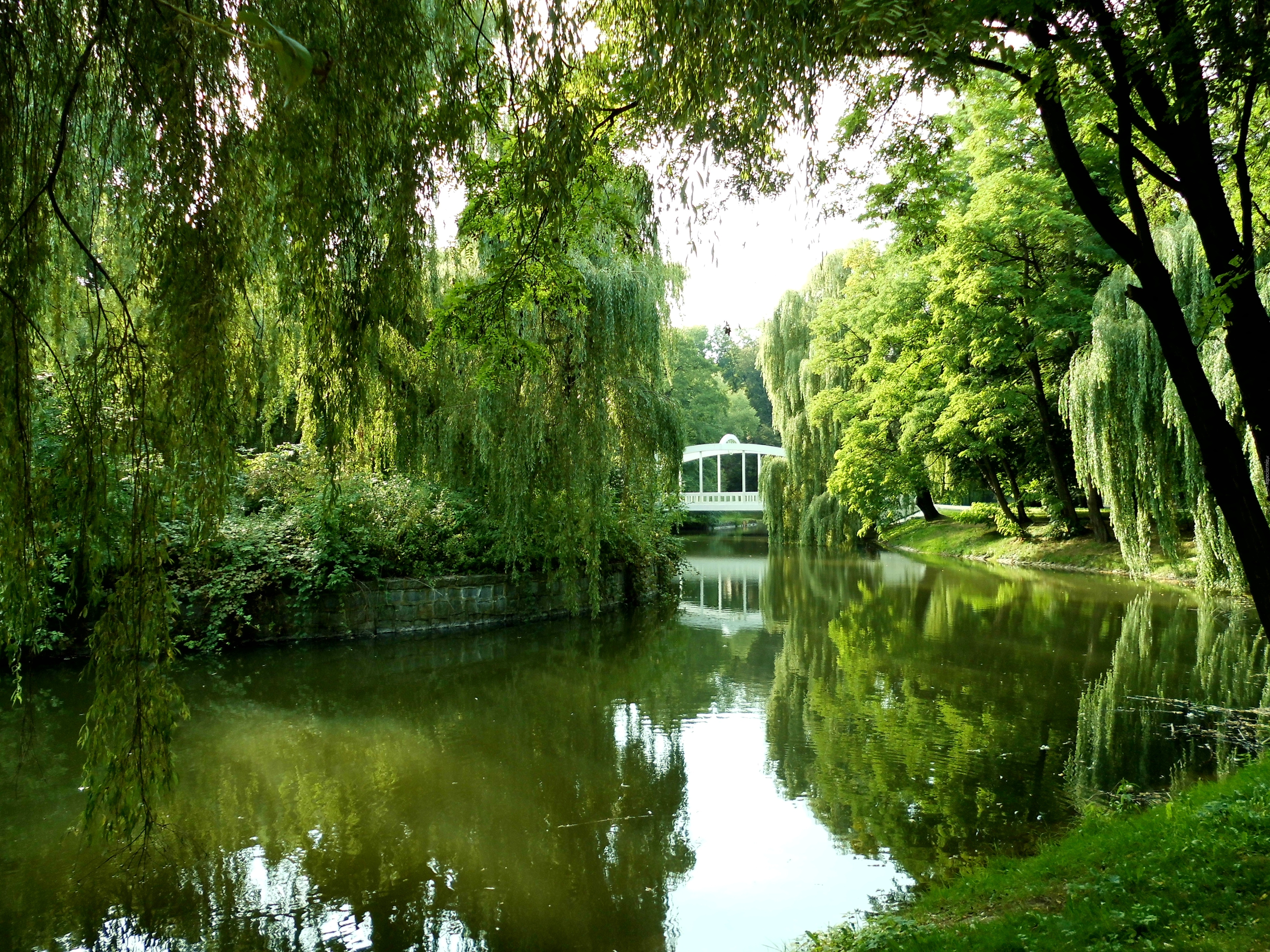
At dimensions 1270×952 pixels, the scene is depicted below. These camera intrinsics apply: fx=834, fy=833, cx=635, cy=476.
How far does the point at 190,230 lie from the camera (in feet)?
8.55

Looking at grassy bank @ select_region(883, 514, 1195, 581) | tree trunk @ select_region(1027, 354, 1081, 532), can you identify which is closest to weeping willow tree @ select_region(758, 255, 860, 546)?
grassy bank @ select_region(883, 514, 1195, 581)

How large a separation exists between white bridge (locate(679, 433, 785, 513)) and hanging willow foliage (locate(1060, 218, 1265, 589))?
11652 mm

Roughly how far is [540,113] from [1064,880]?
3717mm

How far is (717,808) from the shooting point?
495cm

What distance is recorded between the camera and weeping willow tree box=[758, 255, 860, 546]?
22.0 meters

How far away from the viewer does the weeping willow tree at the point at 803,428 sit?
22016 millimetres

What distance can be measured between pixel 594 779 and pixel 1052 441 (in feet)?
47.9

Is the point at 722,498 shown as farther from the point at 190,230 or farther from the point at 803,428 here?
the point at 190,230

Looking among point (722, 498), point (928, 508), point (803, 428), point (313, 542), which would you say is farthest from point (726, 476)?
point (313, 542)

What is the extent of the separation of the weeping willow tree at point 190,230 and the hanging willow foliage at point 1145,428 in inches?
360

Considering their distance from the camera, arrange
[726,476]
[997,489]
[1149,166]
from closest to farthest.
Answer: [1149,166], [997,489], [726,476]

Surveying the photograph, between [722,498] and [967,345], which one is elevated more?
[967,345]

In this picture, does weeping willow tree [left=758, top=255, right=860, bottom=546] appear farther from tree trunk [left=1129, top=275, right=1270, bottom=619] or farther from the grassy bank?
tree trunk [left=1129, top=275, right=1270, bottom=619]

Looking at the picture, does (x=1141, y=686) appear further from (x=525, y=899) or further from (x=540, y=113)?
(x=540, y=113)
